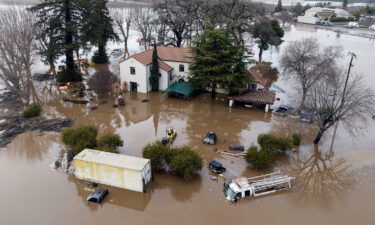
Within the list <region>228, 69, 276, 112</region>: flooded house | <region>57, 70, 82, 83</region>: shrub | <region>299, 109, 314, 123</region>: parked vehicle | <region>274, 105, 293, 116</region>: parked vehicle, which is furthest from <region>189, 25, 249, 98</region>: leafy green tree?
→ <region>57, 70, 82, 83</region>: shrub

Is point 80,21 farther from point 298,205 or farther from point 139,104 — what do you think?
point 298,205

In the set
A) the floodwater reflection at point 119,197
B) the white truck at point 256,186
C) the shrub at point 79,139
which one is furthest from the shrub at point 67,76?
the white truck at point 256,186

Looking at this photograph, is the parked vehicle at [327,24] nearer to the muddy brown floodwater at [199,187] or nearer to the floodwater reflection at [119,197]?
the muddy brown floodwater at [199,187]

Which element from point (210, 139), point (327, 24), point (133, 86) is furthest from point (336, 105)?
point (327, 24)

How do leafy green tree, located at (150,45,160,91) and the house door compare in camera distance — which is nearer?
leafy green tree, located at (150,45,160,91)

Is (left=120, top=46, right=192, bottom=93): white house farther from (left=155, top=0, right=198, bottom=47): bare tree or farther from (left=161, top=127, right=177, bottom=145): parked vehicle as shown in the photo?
(left=155, top=0, right=198, bottom=47): bare tree
